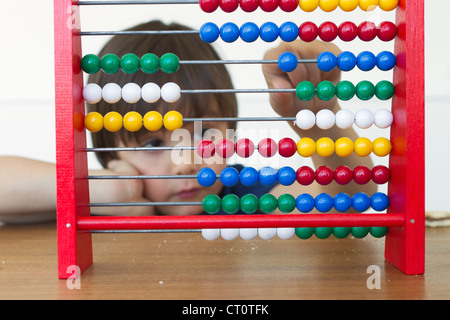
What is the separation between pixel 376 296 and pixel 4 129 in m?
2.44

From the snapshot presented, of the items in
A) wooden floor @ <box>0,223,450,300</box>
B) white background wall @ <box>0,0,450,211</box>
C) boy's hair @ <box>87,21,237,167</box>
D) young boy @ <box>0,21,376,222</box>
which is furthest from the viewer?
white background wall @ <box>0,0,450,211</box>

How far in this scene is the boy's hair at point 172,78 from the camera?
1171mm

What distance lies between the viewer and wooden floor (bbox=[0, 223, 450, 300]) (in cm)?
55

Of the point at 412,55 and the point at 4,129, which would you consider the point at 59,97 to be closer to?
the point at 412,55

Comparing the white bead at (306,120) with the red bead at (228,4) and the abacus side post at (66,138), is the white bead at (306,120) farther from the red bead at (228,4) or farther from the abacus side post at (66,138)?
the abacus side post at (66,138)

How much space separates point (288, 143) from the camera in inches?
27.6

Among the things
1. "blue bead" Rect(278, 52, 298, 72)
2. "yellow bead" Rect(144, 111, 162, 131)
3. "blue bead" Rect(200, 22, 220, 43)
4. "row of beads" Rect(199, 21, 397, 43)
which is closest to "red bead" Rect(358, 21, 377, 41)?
"row of beads" Rect(199, 21, 397, 43)

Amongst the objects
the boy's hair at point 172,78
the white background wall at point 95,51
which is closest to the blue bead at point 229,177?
the boy's hair at point 172,78

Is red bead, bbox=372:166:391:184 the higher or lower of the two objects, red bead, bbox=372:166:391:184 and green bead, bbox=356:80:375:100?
the lower

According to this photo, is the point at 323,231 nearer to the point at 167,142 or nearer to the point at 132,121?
the point at 132,121

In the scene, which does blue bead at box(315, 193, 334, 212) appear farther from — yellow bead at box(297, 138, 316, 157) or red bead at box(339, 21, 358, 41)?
red bead at box(339, 21, 358, 41)

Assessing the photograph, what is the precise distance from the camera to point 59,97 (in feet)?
2.06

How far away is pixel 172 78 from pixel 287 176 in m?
0.61
